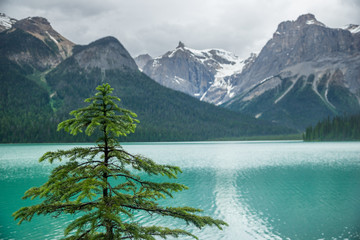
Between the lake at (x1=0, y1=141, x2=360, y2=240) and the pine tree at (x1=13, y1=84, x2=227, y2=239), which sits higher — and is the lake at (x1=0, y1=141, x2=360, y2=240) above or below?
below

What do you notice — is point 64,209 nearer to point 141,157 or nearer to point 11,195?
point 141,157

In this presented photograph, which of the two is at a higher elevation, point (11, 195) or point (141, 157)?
point (141, 157)

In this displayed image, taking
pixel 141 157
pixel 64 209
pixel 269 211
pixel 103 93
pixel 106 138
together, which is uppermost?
pixel 103 93

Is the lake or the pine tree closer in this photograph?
the pine tree

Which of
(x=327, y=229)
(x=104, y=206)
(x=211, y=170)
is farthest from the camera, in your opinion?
(x=211, y=170)

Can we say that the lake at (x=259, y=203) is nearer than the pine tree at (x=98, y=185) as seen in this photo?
No

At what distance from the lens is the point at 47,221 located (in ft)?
99.4

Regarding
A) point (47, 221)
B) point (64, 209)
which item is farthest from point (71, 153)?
point (47, 221)

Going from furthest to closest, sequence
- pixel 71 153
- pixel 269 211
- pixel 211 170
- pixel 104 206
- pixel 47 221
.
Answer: pixel 211 170
pixel 269 211
pixel 47 221
pixel 71 153
pixel 104 206

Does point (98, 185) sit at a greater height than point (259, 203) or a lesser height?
greater

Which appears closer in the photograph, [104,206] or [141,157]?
[104,206]

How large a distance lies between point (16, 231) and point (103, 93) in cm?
2318

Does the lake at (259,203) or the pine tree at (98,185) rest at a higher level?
the pine tree at (98,185)

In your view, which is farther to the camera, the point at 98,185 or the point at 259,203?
the point at 259,203
